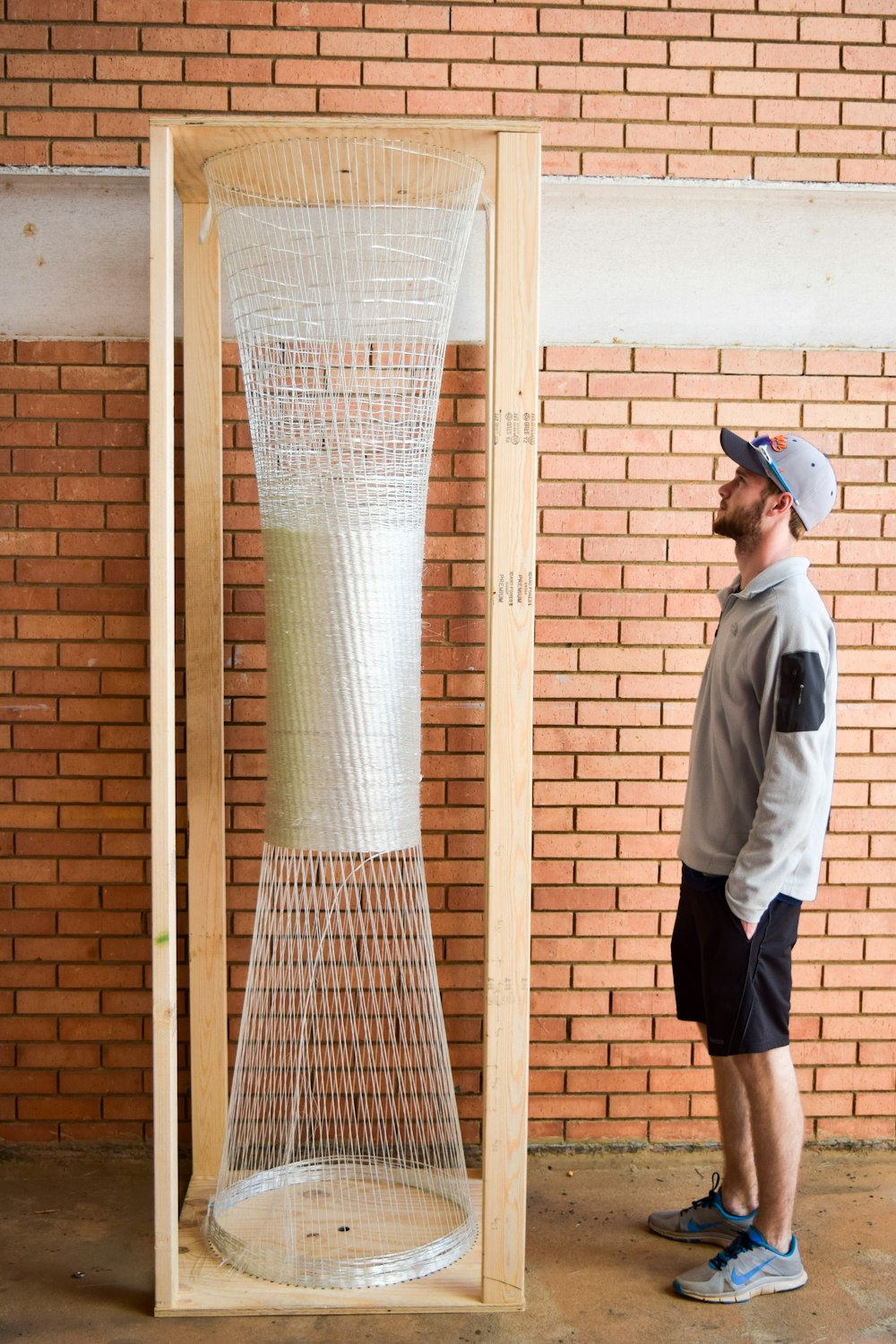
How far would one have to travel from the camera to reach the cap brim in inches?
111

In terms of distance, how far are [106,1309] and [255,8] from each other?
10.6 ft

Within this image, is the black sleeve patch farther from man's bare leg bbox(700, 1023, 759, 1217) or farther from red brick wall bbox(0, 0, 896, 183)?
red brick wall bbox(0, 0, 896, 183)

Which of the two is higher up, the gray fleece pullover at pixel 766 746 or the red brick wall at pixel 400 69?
the red brick wall at pixel 400 69

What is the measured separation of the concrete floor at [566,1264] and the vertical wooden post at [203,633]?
1.57 feet

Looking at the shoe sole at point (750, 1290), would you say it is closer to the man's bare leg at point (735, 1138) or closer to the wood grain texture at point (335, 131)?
the man's bare leg at point (735, 1138)

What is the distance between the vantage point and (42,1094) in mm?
3373

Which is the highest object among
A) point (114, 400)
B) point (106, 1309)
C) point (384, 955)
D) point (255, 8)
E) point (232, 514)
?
point (255, 8)

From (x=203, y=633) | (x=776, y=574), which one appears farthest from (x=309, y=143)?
(x=776, y=574)

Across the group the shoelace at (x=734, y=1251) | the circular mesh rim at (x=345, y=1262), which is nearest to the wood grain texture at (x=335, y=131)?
the circular mesh rim at (x=345, y=1262)

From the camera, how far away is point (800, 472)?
2764 mm

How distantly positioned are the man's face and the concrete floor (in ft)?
5.70

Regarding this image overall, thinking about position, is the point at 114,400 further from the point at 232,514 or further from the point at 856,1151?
the point at 856,1151

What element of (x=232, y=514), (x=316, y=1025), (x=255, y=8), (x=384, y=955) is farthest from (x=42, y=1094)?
(x=255, y=8)

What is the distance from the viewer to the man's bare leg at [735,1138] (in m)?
2.86
